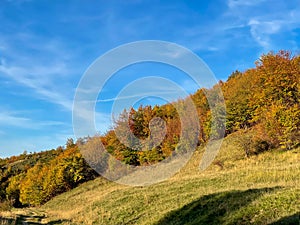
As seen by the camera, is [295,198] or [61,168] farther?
[61,168]

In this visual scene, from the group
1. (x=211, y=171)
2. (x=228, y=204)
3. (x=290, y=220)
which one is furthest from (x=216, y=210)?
(x=211, y=171)

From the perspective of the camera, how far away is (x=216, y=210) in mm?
17375

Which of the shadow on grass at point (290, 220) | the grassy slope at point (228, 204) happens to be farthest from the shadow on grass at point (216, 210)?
the shadow on grass at point (290, 220)

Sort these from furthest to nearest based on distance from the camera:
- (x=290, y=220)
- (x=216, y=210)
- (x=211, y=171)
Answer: (x=211, y=171)
(x=216, y=210)
(x=290, y=220)

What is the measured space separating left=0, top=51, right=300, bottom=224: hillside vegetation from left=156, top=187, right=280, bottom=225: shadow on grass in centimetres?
8

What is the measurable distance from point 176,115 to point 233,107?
1762 centimetres

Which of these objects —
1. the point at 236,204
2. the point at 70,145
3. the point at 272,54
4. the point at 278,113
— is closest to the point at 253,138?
the point at 278,113

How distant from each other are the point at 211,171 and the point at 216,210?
1039 inches

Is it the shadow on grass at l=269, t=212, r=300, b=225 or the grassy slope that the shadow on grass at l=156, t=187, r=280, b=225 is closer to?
the grassy slope

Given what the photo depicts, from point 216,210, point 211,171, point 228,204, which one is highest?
point 211,171

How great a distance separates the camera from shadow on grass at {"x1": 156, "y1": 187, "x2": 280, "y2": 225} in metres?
15.3

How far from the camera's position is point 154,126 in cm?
6931

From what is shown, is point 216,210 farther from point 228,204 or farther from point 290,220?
point 290,220

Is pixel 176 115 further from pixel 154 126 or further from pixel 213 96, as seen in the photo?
pixel 154 126
